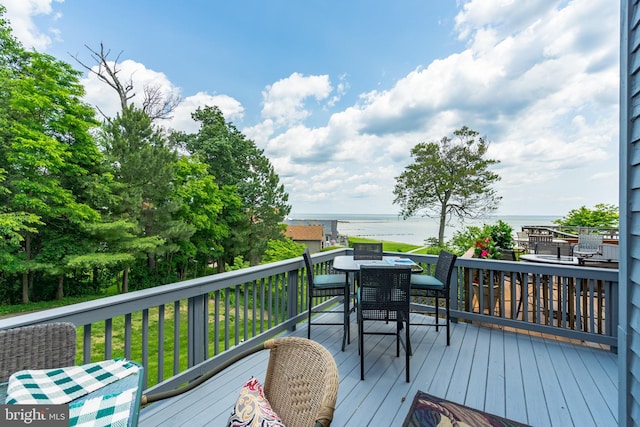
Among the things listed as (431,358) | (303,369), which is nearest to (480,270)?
(431,358)

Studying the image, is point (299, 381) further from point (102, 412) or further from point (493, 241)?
point (493, 241)

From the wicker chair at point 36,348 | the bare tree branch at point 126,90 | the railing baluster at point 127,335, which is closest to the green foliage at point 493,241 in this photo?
the railing baluster at point 127,335

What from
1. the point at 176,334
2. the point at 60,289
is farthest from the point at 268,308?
the point at 60,289

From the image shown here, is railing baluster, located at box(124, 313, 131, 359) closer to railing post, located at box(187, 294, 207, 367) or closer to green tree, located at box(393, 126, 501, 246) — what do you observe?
railing post, located at box(187, 294, 207, 367)

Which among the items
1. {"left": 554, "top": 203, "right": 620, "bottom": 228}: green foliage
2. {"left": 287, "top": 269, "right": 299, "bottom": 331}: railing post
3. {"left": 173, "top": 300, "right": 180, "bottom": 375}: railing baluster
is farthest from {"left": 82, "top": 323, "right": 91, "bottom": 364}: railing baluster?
{"left": 554, "top": 203, "right": 620, "bottom": 228}: green foliage

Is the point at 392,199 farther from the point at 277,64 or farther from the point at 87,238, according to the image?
the point at 87,238

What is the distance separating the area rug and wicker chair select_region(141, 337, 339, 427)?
3.89 feet

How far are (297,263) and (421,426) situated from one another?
2.07 m

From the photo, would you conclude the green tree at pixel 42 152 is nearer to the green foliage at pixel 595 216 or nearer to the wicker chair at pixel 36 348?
the wicker chair at pixel 36 348

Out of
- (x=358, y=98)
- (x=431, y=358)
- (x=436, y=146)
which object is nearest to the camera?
(x=431, y=358)

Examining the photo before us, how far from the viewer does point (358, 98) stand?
985 centimetres

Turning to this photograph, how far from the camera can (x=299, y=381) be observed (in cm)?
110

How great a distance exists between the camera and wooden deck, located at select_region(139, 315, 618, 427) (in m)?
1.96

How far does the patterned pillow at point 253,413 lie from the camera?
0.90 meters
